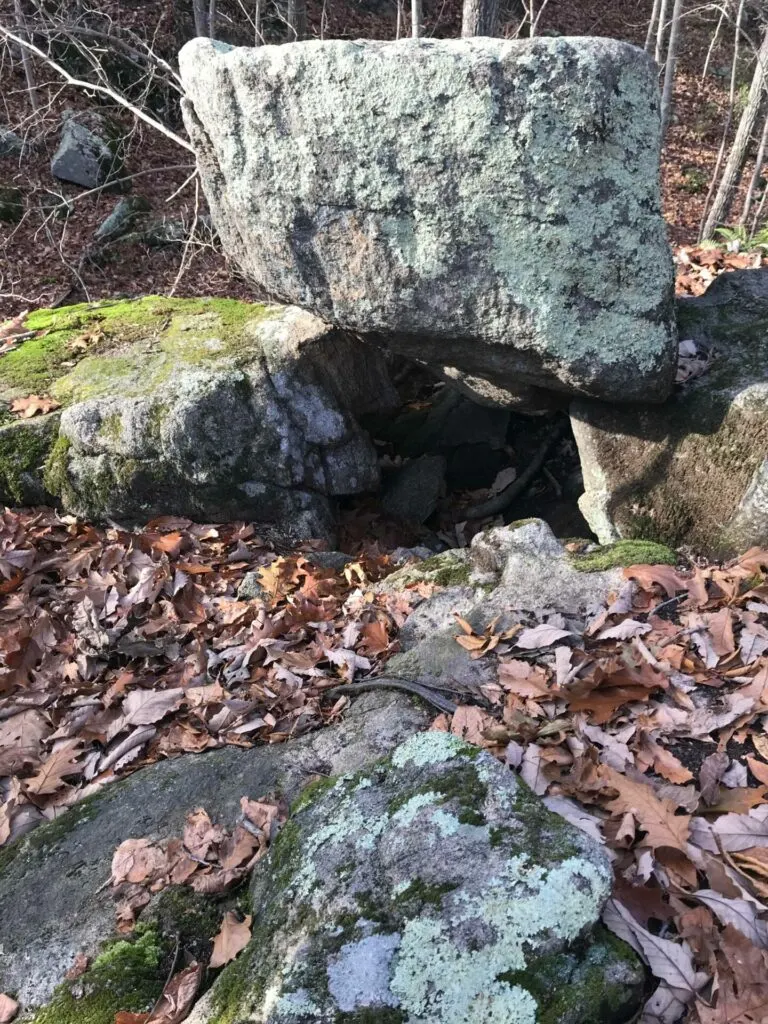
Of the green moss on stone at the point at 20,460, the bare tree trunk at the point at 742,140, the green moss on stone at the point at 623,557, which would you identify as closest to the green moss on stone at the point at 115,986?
the green moss on stone at the point at 623,557

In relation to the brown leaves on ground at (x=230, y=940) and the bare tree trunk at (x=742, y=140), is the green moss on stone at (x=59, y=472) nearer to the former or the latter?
the brown leaves on ground at (x=230, y=940)

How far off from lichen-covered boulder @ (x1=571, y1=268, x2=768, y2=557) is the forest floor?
234cm

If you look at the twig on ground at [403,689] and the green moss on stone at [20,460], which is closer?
the twig on ground at [403,689]

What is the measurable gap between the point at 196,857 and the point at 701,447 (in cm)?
368

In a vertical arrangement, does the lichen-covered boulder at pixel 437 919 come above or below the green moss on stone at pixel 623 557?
above

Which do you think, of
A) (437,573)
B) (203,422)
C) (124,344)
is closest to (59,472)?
(203,422)

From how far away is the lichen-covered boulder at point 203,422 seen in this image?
5.17m

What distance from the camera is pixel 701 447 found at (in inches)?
175

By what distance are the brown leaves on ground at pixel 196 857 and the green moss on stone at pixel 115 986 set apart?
83mm

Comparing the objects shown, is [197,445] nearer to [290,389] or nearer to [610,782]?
[290,389]

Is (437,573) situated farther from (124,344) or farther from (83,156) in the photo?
(83,156)

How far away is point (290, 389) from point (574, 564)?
2764 millimetres

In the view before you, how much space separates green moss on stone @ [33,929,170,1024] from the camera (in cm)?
196

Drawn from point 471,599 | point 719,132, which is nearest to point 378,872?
point 471,599
